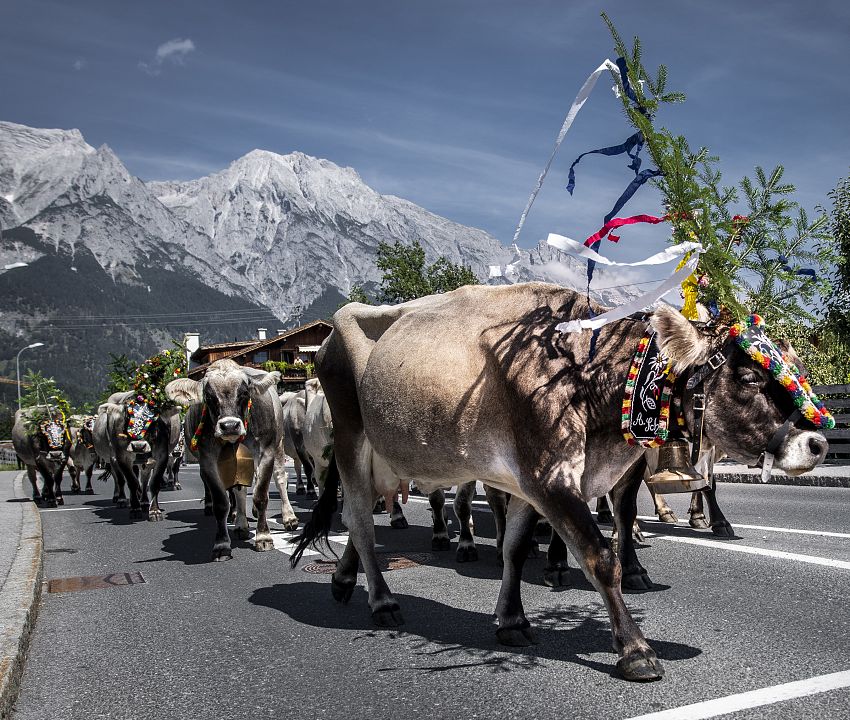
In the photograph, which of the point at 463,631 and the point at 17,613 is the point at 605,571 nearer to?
the point at 463,631

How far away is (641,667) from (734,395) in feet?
4.68

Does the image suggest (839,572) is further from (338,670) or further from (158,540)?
(158,540)

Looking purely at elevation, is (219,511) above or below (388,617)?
above

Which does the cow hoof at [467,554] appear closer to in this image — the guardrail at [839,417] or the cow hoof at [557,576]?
the cow hoof at [557,576]

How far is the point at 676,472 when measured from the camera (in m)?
4.16

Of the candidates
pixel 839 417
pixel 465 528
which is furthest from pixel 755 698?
pixel 839 417

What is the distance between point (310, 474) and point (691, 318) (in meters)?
11.6

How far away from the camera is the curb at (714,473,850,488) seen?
525 inches

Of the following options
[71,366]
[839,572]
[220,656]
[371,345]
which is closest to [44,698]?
[220,656]

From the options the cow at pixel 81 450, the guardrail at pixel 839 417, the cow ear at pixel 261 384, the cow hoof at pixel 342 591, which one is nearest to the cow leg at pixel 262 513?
the cow ear at pixel 261 384

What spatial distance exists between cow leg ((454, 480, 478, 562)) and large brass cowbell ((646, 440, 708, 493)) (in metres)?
3.51

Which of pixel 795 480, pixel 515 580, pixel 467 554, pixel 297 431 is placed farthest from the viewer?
pixel 297 431

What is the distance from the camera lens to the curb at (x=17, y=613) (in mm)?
4059

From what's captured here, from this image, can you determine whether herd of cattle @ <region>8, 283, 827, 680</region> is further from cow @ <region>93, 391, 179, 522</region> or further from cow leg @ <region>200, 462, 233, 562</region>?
cow @ <region>93, 391, 179, 522</region>
